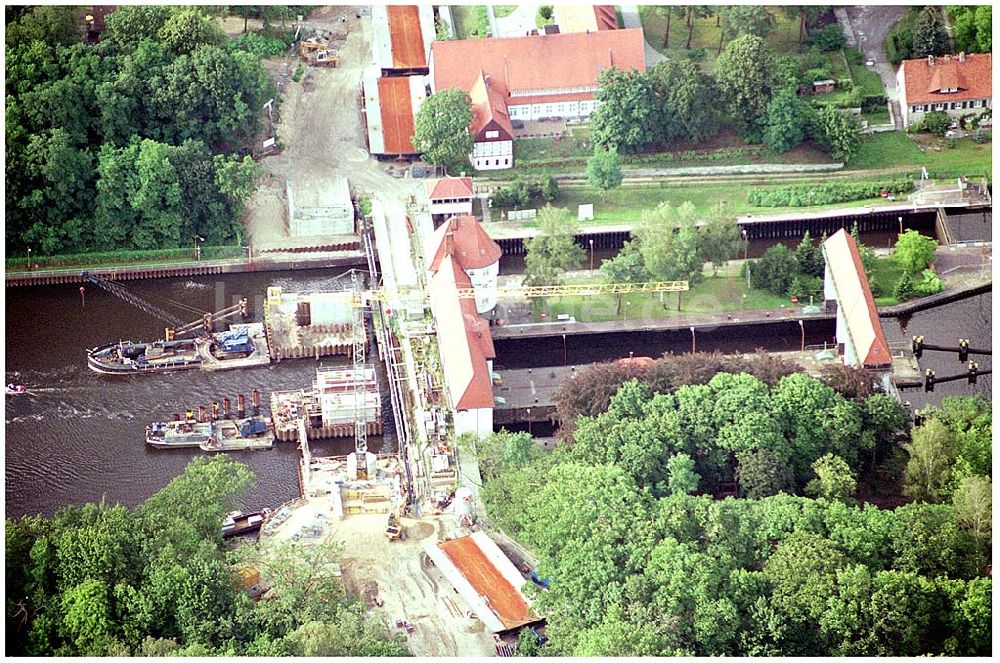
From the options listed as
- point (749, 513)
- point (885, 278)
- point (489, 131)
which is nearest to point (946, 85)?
point (885, 278)

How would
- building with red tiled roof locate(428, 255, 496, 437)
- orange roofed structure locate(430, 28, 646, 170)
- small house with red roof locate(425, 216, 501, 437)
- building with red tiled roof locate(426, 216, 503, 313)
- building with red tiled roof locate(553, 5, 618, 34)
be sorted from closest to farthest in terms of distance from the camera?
building with red tiled roof locate(428, 255, 496, 437), small house with red roof locate(425, 216, 501, 437), building with red tiled roof locate(426, 216, 503, 313), orange roofed structure locate(430, 28, 646, 170), building with red tiled roof locate(553, 5, 618, 34)

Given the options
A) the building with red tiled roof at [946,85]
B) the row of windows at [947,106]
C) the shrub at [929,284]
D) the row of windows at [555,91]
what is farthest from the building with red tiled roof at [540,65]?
the shrub at [929,284]

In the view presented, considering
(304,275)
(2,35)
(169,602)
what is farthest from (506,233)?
(169,602)

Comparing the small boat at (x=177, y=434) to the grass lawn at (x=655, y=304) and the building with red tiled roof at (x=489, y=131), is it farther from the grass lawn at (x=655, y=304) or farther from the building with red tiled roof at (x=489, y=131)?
the building with red tiled roof at (x=489, y=131)

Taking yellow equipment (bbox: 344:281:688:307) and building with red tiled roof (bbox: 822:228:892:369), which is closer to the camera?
building with red tiled roof (bbox: 822:228:892:369)

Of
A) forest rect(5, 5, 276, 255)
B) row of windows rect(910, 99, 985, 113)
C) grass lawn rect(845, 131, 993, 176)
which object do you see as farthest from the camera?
row of windows rect(910, 99, 985, 113)

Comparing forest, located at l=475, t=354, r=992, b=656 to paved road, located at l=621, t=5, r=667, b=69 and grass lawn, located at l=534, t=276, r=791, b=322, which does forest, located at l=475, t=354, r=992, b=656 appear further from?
paved road, located at l=621, t=5, r=667, b=69

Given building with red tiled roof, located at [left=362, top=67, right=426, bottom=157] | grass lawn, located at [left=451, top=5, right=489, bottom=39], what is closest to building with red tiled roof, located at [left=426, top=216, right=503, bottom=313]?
building with red tiled roof, located at [left=362, top=67, right=426, bottom=157]
